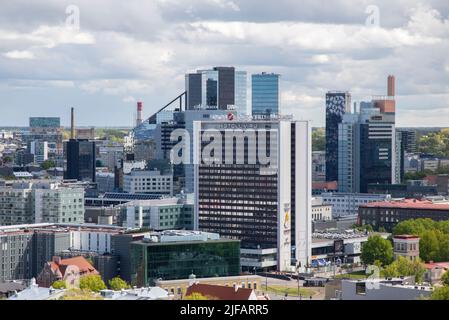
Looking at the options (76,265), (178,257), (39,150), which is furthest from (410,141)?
(76,265)

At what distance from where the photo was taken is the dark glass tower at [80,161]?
60.8 metres

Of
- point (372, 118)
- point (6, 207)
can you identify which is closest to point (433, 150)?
point (372, 118)

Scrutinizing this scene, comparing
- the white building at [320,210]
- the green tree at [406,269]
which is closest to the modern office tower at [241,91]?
the white building at [320,210]

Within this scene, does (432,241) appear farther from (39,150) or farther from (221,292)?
(39,150)

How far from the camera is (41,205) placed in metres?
36.8

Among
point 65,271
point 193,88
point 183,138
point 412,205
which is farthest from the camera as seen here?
point 193,88

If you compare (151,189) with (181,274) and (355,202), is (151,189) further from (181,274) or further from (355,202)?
(181,274)

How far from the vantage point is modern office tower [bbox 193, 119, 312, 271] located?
33.3 m

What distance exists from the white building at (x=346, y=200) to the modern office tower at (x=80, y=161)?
1349 cm

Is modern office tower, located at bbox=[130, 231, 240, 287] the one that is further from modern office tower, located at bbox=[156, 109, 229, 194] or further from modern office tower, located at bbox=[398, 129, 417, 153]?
modern office tower, located at bbox=[398, 129, 417, 153]

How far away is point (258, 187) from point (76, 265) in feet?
26.8

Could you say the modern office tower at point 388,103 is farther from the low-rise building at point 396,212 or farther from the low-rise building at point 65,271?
the low-rise building at point 65,271
